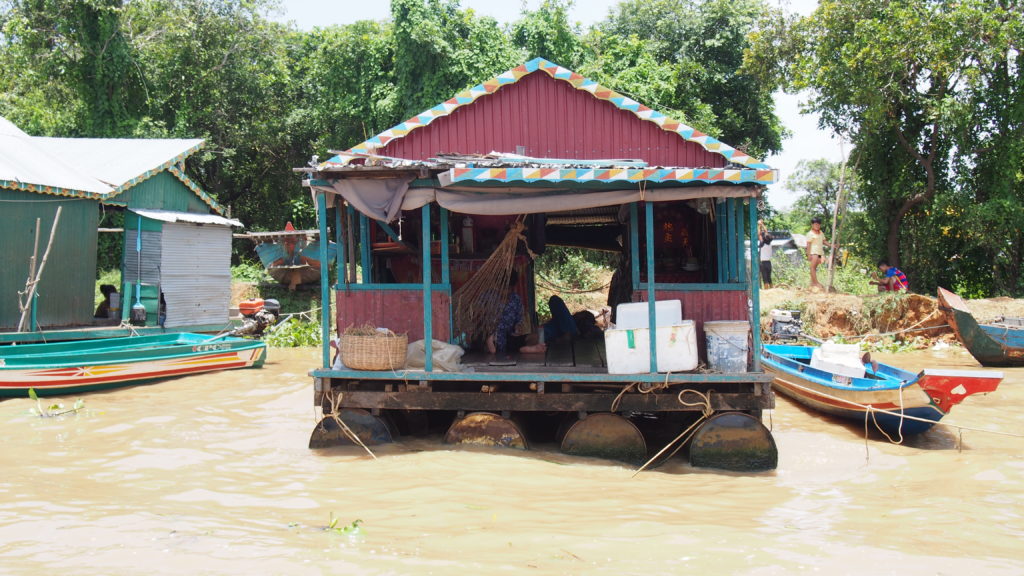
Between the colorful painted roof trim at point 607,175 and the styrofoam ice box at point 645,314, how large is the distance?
4.30ft

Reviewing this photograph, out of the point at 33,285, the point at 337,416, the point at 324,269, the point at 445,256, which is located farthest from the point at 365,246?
the point at 33,285

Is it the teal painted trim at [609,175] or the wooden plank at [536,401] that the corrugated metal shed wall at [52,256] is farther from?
the teal painted trim at [609,175]

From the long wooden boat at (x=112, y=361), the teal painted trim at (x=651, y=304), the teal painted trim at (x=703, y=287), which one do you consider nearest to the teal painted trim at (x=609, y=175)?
the teal painted trim at (x=651, y=304)

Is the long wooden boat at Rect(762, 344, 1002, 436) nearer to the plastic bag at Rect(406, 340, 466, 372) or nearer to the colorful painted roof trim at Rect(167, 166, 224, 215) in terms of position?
the plastic bag at Rect(406, 340, 466, 372)

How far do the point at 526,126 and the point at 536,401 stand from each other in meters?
3.69

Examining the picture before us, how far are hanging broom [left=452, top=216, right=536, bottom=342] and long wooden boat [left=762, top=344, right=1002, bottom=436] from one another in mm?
3336

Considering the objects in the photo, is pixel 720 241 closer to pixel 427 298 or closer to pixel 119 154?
pixel 427 298

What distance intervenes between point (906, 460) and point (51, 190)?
14.9 m

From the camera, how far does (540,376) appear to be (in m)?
8.39

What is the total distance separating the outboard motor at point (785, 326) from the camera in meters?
16.6

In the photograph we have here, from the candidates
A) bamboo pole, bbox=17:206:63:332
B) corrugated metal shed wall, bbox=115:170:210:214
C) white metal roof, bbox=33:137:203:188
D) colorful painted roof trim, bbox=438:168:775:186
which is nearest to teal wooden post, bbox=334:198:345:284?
colorful painted roof trim, bbox=438:168:775:186

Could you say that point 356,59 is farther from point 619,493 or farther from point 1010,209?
point 619,493

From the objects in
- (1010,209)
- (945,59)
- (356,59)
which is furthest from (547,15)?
(1010,209)

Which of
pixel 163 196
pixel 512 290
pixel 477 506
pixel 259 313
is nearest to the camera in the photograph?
pixel 477 506
